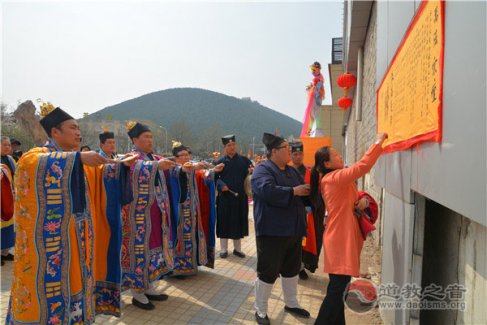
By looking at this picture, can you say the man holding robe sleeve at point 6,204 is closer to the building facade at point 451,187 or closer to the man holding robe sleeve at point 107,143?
the man holding robe sleeve at point 107,143

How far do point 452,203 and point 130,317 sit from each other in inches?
128

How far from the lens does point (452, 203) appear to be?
138cm

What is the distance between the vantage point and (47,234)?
2.48 m

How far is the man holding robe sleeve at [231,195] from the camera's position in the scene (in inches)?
216

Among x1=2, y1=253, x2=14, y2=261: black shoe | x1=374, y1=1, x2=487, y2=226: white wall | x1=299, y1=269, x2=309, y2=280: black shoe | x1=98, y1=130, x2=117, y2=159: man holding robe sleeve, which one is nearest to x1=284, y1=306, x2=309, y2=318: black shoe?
x1=299, y1=269, x2=309, y2=280: black shoe

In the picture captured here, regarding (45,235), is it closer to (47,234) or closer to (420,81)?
(47,234)

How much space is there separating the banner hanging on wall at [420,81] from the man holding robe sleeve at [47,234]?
84.3 inches

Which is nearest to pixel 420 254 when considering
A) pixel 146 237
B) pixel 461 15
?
pixel 461 15

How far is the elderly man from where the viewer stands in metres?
3.01

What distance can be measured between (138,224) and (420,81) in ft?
9.71

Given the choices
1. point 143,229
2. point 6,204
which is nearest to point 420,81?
point 143,229

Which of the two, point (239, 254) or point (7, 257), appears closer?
point (7, 257)

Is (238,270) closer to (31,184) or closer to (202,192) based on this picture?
(202,192)

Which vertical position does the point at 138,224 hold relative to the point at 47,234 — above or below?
below
